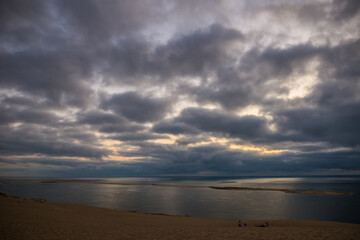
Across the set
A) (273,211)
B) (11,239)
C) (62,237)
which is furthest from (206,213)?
(11,239)

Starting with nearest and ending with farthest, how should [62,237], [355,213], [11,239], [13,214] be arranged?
[11,239] < [62,237] < [13,214] < [355,213]

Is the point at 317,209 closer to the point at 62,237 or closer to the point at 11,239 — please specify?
the point at 62,237

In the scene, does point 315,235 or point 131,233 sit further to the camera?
point 131,233

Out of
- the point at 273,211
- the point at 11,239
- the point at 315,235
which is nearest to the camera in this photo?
the point at 11,239

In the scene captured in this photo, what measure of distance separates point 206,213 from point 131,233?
22.8m

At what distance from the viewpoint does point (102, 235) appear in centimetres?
1733

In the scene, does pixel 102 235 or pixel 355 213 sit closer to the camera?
pixel 102 235

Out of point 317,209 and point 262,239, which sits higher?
point 262,239

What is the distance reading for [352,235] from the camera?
16656 mm

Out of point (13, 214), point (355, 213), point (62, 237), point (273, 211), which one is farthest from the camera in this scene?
point (273, 211)

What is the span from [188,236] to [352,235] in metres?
13.1

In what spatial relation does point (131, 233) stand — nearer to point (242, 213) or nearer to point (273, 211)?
point (242, 213)

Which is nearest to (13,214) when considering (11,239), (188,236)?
(11,239)

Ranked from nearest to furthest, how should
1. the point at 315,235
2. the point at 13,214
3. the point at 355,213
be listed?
the point at 315,235, the point at 13,214, the point at 355,213
